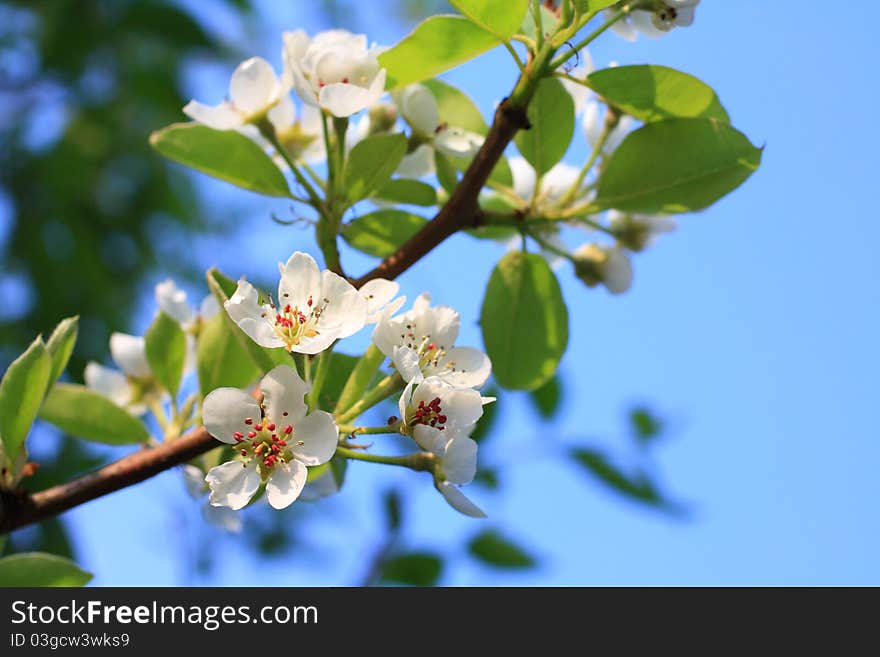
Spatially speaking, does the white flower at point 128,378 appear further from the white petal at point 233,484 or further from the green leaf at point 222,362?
the white petal at point 233,484

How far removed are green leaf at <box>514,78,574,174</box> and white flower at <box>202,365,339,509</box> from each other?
0.57m

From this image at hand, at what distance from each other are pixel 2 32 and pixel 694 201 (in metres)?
2.81

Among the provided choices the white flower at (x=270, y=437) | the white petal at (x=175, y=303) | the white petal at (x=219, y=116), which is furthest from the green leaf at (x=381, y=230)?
the white flower at (x=270, y=437)

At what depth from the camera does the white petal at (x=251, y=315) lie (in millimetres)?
1044

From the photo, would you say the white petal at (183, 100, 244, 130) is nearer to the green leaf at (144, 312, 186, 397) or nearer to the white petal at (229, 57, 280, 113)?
the white petal at (229, 57, 280, 113)

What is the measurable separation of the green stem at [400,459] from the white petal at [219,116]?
577 millimetres

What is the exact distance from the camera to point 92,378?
173cm

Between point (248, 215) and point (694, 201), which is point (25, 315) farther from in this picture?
point (694, 201)

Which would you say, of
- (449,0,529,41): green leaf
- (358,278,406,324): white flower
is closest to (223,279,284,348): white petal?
(358,278,406,324): white flower

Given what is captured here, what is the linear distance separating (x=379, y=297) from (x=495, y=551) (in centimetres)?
150

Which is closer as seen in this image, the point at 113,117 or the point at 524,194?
the point at 524,194

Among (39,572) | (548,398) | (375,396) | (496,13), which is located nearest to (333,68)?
(496,13)

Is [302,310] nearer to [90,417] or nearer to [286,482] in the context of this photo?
[286,482]
